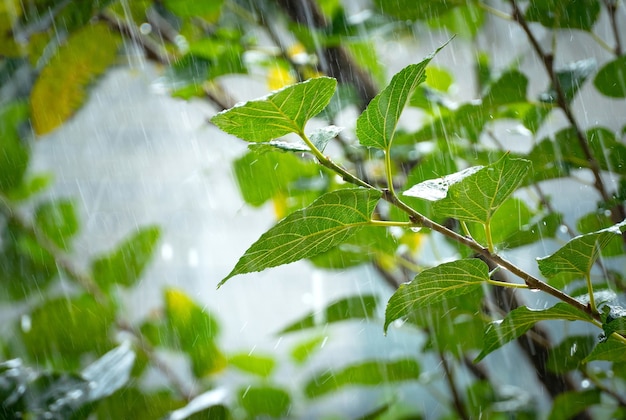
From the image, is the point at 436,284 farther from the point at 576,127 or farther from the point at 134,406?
the point at 134,406

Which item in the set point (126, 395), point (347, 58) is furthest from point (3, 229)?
point (347, 58)

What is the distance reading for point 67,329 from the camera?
60 centimetres

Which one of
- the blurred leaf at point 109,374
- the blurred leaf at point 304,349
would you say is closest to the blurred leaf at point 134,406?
the blurred leaf at point 109,374

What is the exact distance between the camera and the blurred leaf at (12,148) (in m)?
0.62

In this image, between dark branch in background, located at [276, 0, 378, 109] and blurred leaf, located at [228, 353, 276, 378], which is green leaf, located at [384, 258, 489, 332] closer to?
dark branch in background, located at [276, 0, 378, 109]

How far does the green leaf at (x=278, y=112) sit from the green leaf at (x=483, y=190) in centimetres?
6

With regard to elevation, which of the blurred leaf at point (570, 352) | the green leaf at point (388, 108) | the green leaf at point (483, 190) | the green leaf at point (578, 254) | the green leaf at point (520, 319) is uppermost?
the green leaf at point (388, 108)

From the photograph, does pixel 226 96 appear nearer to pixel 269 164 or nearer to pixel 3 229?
pixel 269 164

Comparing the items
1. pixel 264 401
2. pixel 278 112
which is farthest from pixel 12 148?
pixel 278 112

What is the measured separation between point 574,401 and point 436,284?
24 cm

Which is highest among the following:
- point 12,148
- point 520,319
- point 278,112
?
point 12,148

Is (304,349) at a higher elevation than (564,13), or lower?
lower

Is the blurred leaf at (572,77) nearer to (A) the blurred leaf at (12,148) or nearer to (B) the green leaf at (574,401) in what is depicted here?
(B) the green leaf at (574,401)

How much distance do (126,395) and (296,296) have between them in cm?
91
